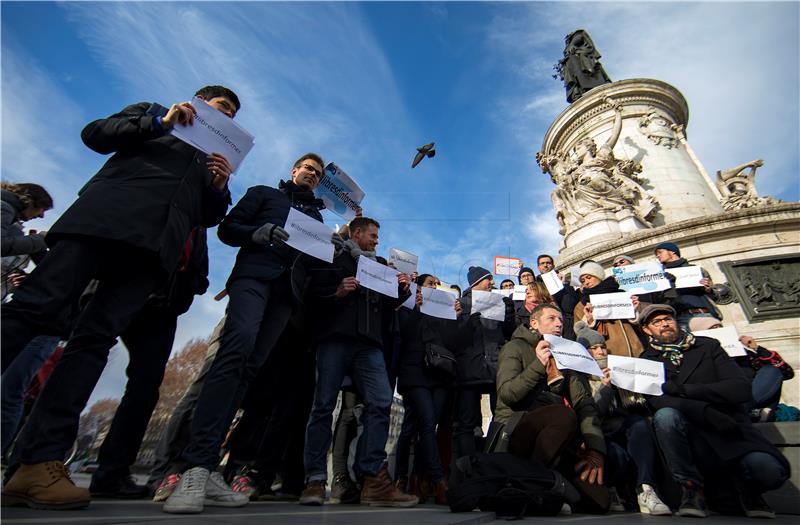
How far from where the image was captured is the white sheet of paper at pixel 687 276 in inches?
242

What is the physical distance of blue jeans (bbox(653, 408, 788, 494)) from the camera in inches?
122

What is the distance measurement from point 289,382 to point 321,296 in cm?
83

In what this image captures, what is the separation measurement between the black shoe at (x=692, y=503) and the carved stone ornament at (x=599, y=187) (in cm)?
914

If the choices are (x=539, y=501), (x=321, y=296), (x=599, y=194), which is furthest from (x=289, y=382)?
(x=599, y=194)

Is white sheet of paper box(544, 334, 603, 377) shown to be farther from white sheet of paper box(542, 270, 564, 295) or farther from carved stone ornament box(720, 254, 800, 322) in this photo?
carved stone ornament box(720, 254, 800, 322)

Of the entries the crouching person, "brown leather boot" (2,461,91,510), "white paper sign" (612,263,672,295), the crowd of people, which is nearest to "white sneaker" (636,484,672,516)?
the crowd of people

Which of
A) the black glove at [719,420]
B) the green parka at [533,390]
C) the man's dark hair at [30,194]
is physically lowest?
the black glove at [719,420]

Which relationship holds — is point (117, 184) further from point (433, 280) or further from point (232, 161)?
point (433, 280)

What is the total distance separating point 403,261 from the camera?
222 inches

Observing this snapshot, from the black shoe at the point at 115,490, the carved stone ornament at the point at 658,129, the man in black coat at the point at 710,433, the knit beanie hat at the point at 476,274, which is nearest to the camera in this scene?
the black shoe at the point at 115,490

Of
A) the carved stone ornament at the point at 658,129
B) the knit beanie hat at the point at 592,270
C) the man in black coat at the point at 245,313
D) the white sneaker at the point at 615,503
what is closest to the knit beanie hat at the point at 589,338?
the white sneaker at the point at 615,503

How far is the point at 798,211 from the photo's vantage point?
777 centimetres

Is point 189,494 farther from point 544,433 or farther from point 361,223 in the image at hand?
point 361,223

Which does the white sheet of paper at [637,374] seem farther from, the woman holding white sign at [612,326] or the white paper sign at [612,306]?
the white paper sign at [612,306]
